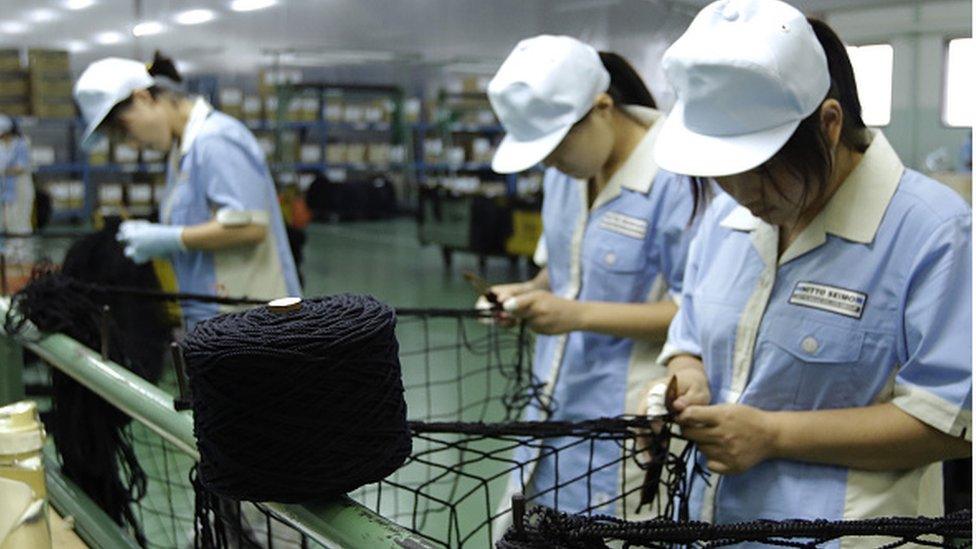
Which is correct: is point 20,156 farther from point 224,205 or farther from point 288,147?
point 224,205

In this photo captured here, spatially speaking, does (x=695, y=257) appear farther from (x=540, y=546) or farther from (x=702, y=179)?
(x=540, y=546)

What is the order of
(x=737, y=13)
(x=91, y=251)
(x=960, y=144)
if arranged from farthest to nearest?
(x=960, y=144) < (x=91, y=251) < (x=737, y=13)

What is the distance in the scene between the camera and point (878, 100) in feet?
9.51

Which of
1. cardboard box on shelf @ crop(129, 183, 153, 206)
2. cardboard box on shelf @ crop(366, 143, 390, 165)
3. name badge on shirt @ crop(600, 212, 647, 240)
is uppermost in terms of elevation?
name badge on shirt @ crop(600, 212, 647, 240)

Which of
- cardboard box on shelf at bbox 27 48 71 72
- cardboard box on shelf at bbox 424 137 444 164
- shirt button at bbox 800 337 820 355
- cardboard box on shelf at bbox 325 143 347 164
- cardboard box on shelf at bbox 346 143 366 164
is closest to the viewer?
shirt button at bbox 800 337 820 355

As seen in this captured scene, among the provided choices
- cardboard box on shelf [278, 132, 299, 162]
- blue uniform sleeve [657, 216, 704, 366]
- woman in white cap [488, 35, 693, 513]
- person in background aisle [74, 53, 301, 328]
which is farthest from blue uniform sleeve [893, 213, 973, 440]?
cardboard box on shelf [278, 132, 299, 162]

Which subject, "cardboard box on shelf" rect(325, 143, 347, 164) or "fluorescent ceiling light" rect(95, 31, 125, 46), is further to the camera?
"cardboard box on shelf" rect(325, 143, 347, 164)

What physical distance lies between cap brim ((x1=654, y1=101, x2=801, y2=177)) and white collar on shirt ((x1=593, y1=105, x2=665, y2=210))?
2.10 feet

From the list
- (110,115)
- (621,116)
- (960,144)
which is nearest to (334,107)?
(960,144)

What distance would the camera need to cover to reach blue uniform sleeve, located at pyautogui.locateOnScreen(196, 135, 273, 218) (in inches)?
112

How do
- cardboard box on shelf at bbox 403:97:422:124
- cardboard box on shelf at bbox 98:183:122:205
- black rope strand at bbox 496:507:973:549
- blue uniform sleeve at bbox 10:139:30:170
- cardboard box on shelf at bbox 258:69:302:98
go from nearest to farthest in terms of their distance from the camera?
black rope strand at bbox 496:507:973:549
blue uniform sleeve at bbox 10:139:30:170
cardboard box on shelf at bbox 98:183:122:205
cardboard box on shelf at bbox 258:69:302:98
cardboard box on shelf at bbox 403:97:422:124

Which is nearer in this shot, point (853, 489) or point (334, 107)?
point (853, 489)

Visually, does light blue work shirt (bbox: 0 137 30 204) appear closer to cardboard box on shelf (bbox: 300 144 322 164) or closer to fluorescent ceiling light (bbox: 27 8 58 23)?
fluorescent ceiling light (bbox: 27 8 58 23)

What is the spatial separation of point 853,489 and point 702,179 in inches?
20.4
